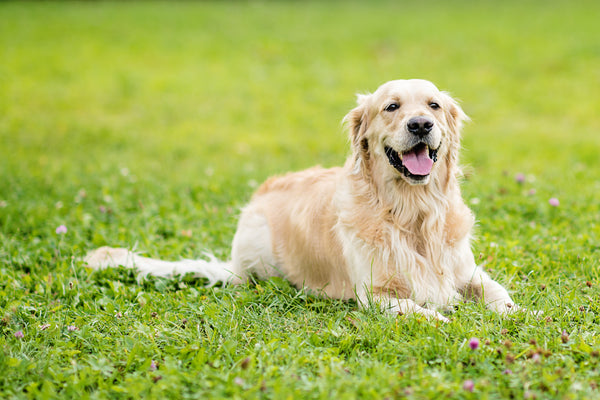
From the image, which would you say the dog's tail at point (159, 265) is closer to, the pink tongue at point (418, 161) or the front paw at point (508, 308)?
the pink tongue at point (418, 161)

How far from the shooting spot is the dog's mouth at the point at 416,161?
11.6 ft

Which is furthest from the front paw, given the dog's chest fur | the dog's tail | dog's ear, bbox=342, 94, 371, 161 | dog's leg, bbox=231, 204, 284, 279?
the dog's tail

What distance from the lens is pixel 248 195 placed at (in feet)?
20.0

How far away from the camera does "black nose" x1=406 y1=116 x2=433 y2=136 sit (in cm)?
346

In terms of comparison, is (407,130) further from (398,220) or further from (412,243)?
(412,243)

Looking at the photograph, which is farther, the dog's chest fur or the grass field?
the dog's chest fur

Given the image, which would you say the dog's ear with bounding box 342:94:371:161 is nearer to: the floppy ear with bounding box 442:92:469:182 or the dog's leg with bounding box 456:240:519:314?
the floppy ear with bounding box 442:92:469:182

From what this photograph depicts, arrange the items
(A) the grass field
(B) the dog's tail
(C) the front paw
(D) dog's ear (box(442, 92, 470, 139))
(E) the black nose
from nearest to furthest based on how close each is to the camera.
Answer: (A) the grass field, (C) the front paw, (E) the black nose, (D) dog's ear (box(442, 92, 470, 139)), (B) the dog's tail

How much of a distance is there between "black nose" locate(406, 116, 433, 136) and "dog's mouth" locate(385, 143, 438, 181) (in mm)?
111

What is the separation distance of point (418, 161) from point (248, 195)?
111 inches

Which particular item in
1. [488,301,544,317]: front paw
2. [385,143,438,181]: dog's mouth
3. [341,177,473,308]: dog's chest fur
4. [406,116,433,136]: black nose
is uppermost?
[406,116,433,136]: black nose

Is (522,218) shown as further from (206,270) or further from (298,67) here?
(298,67)

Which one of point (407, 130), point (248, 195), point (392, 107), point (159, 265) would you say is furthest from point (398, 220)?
point (248, 195)

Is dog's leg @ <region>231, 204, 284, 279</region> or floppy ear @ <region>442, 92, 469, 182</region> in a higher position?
floppy ear @ <region>442, 92, 469, 182</region>
